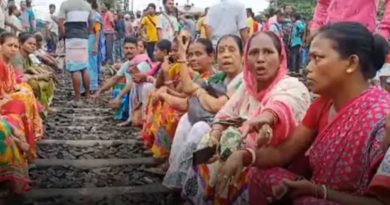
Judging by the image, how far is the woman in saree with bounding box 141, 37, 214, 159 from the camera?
453cm

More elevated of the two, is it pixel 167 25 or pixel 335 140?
pixel 335 140

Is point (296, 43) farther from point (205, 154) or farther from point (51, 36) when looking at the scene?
point (205, 154)

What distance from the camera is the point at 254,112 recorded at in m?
3.01

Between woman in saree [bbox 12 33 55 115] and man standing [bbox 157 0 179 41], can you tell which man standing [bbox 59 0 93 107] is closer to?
woman in saree [bbox 12 33 55 115]

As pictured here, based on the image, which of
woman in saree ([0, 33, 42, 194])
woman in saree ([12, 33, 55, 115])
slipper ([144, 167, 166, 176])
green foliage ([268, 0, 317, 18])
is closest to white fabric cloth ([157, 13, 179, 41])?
woman in saree ([12, 33, 55, 115])

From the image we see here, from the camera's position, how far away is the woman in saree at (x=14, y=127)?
3.92 metres

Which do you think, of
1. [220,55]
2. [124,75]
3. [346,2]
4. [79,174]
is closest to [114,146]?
[79,174]

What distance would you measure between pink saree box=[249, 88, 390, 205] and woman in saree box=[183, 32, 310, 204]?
31 cm

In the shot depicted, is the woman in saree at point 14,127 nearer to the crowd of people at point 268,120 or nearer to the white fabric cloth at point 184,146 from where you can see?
the crowd of people at point 268,120

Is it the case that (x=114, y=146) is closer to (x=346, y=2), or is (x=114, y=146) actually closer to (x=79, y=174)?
(x=79, y=174)

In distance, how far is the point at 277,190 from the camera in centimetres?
235

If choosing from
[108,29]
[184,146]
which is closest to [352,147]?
[184,146]

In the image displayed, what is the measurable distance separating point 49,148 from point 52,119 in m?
1.85

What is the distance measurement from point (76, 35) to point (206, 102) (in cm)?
583
